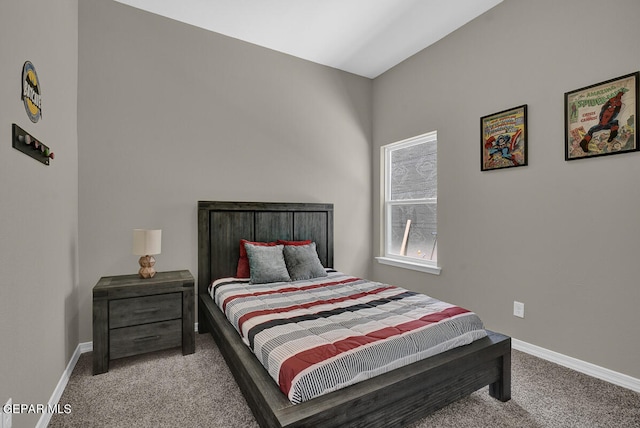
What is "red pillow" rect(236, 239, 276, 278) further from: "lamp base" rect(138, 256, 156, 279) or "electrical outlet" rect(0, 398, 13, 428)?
"electrical outlet" rect(0, 398, 13, 428)

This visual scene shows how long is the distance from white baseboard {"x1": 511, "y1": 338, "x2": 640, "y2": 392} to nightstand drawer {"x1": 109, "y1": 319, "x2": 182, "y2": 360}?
115 inches

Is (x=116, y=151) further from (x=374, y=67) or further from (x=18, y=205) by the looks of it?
(x=374, y=67)

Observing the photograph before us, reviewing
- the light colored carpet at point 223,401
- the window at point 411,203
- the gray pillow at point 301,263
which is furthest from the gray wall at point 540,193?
the gray pillow at point 301,263

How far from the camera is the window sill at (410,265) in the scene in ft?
11.1

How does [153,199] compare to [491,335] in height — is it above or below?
above

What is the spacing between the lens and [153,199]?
290 cm

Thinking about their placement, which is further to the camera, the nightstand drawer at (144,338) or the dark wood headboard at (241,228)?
the dark wood headboard at (241,228)

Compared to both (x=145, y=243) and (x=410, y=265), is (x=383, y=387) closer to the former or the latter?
(x=145, y=243)

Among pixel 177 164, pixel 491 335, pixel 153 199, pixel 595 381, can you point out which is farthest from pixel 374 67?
pixel 595 381

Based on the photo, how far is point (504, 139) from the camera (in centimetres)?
274

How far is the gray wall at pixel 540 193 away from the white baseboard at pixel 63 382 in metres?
3.29

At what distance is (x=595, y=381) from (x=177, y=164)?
382cm

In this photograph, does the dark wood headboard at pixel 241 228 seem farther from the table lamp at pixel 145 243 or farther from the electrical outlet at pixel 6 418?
the electrical outlet at pixel 6 418

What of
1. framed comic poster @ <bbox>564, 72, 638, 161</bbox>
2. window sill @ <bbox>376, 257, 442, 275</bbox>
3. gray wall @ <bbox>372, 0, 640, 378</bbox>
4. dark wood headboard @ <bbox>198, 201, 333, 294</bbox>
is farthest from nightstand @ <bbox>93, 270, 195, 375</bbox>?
framed comic poster @ <bbox>564, 72, 638, 161</bbox>
